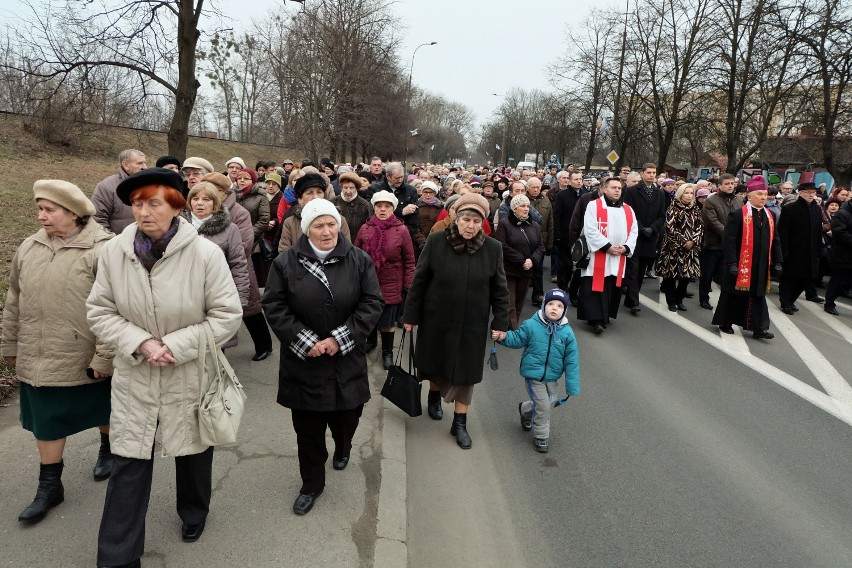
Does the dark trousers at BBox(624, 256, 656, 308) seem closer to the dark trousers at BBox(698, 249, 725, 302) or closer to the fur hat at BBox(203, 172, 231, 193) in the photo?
the dark trousers at BBox(698, 249, 725, 302)

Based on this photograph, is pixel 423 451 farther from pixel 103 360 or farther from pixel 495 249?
pixel 103 360

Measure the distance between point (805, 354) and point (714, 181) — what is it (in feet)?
32.5

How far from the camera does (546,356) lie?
167 inches

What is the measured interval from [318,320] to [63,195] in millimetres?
1414

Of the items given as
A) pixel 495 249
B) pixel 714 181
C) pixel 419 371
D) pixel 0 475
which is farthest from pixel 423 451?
pixel 714 181

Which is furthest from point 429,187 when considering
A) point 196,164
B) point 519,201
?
point 196,164

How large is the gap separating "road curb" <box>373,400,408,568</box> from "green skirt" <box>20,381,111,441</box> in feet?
5.58

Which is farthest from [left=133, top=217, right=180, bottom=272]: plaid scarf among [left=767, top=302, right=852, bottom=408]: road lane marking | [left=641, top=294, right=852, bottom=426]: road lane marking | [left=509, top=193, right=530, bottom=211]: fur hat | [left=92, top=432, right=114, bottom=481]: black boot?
[left=767, top=302, right=852, bottom=408]: road lane marking

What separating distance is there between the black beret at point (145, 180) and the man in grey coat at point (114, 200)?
9.37 feet

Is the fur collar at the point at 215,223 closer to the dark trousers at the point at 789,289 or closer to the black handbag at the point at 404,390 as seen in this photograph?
the black handbag at the point at 404,390

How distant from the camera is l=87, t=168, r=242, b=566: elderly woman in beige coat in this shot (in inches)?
98.9

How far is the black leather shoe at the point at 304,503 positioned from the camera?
10.5 feet

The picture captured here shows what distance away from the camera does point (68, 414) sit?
2.95m

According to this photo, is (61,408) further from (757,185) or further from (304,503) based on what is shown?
(757,185)
